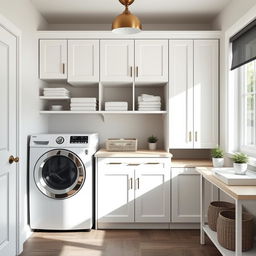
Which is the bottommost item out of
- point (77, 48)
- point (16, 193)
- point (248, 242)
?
point (248, 242)

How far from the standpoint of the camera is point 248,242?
7.54 feet

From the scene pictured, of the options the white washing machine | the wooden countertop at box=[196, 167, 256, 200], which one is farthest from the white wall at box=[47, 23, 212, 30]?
the wooden countertop at box=[196, 167, 256, 200]

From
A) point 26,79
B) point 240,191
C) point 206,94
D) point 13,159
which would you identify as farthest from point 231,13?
point 13,159

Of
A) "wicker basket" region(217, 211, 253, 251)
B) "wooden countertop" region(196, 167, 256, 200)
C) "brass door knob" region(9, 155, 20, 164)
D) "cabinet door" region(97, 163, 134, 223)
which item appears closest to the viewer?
"wooden countertop" region(196, 167, 256, 200)

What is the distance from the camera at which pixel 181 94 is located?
345cm

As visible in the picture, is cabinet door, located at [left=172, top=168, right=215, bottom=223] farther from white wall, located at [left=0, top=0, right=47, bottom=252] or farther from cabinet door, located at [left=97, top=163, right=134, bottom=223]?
white wall, located at [left=0, top=0, right=47, bottom=252]

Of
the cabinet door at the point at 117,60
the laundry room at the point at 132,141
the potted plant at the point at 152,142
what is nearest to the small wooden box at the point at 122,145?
the laundry room at the point at 132,141

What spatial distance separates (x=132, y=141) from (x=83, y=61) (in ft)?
3.73

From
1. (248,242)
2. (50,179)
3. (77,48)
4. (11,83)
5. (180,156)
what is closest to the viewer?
(248,242)

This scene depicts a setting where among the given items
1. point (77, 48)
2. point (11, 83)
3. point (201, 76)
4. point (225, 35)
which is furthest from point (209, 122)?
point (11, 83)

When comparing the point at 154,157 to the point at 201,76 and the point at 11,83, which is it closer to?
the point at 201,76

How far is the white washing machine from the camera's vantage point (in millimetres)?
3182

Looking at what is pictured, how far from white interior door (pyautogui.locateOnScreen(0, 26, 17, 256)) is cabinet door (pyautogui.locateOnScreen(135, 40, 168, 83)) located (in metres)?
1.42

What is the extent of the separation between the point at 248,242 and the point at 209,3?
2545mm
